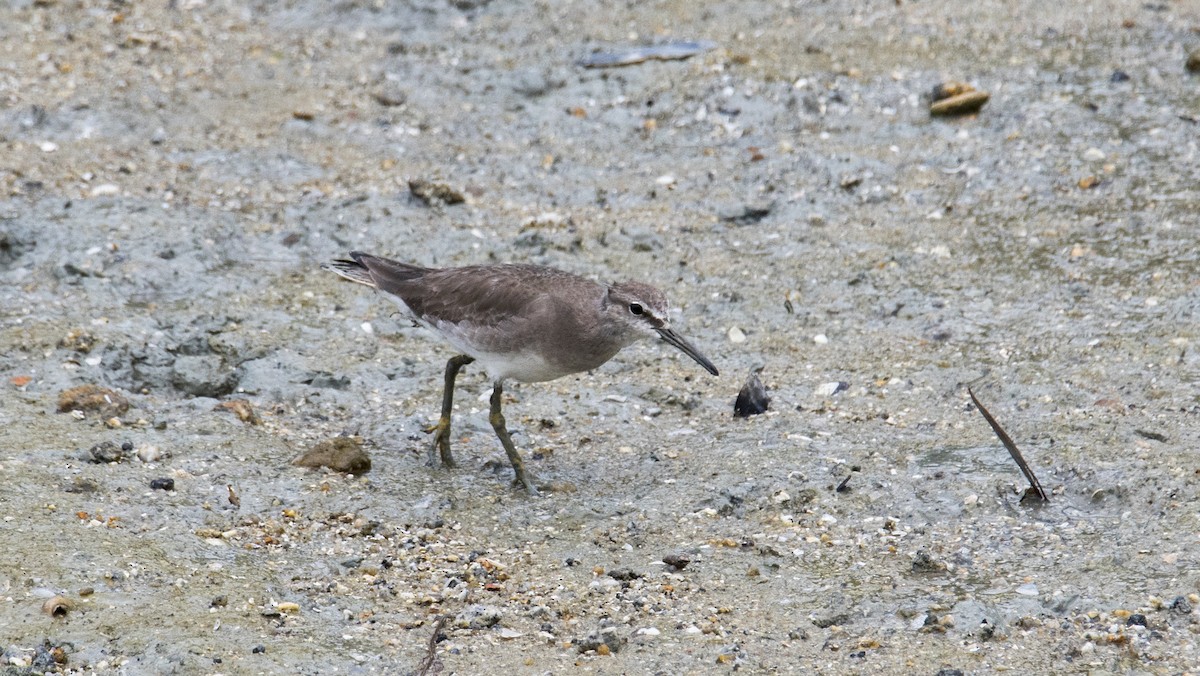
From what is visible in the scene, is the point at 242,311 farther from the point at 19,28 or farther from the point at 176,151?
the point at 19,28

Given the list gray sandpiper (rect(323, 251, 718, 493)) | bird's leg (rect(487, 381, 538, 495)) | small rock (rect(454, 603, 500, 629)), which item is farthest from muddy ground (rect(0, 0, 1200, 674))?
gray sandpiper (rect(323, 251, 718, 493))

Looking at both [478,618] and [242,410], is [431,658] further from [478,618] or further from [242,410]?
[242,410]

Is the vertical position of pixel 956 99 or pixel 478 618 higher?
pixel 956 99

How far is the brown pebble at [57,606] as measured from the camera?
17.1 feet

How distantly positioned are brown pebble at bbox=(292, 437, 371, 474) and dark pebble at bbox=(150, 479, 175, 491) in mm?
627

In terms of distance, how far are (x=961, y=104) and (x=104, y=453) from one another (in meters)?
6.32

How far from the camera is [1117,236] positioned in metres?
8.70

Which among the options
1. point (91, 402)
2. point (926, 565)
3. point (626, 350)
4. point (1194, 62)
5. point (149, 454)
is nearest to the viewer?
point (926, 565)

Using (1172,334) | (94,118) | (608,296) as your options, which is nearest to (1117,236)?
(1172,334)

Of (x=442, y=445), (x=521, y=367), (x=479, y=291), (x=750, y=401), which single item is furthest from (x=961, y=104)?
(x=442, y=445)

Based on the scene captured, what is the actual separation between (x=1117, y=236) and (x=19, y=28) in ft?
28.1

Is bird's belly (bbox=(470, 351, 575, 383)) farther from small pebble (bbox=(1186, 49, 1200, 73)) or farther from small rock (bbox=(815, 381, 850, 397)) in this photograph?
small pebble (bbox=(1186, 49, 1200, 73))

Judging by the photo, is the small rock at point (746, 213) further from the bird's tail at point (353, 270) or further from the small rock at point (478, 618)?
the small rock at point (478, 618)

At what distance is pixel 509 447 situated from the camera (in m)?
6.85
